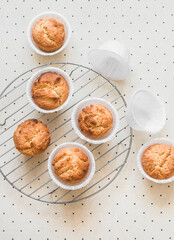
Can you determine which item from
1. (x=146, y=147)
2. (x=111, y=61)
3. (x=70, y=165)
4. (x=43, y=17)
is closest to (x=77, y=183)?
(x=70, y=165)

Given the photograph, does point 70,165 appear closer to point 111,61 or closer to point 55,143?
point 55,143

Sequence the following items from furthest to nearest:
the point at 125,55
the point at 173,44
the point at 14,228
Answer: the point at 173,44
the point at 14,228
the point at 125,55

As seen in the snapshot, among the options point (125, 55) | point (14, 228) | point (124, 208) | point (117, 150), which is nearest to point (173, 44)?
point (125, 55)

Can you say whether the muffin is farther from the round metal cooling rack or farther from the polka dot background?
the polka dot background

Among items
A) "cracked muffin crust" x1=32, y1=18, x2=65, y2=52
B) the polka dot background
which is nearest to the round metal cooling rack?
the polka dot background

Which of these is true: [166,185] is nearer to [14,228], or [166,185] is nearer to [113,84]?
[113,84]

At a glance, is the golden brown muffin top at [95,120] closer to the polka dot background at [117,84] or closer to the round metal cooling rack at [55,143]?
the round metal cooling rack at [55,143]
